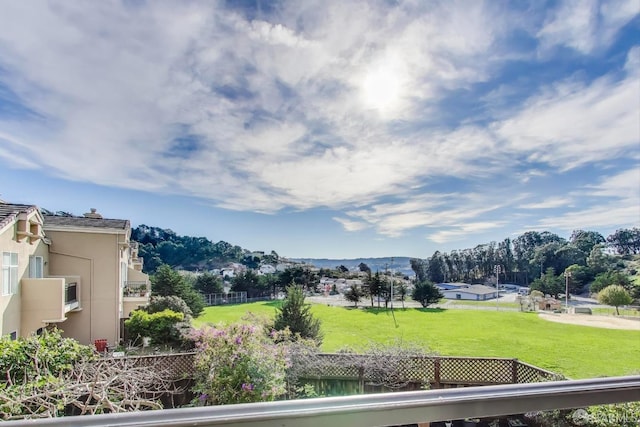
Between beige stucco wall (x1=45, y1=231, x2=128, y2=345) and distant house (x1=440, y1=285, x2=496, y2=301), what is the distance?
32639 mm

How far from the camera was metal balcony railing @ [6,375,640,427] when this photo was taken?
25.9 inches

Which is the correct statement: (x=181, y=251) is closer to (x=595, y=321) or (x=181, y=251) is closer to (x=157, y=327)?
(x=157, y=327)

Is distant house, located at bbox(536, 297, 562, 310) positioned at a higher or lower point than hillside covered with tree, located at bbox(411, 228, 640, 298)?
lower

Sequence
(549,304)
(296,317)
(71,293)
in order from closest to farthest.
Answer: (71,293), (296,317), (549,304)

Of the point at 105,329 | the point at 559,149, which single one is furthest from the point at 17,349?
the point at 559,149

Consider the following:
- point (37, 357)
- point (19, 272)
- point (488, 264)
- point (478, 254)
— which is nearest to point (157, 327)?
point (19, 272)

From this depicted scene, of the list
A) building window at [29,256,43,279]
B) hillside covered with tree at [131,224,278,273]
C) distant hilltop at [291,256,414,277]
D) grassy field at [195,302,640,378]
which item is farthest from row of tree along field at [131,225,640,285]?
building window at [29,256,43,279]

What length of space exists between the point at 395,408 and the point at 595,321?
2749 cm

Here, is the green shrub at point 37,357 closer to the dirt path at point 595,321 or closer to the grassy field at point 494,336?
the grassy field at point 494,336

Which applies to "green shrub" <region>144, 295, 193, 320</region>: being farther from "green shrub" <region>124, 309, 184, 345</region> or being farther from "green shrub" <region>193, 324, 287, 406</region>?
"green shrub" <region>193, 324, 287, 406</region>

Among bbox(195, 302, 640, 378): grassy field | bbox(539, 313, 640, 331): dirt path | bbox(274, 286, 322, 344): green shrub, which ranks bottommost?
bbox(539, 313, 640, 331): dirt path

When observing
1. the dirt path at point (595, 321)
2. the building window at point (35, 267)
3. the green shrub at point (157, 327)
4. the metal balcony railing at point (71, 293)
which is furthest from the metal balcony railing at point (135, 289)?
the dirt path at point (595, 321)

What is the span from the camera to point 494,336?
1800 centimetres

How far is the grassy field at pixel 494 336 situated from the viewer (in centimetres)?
1320
